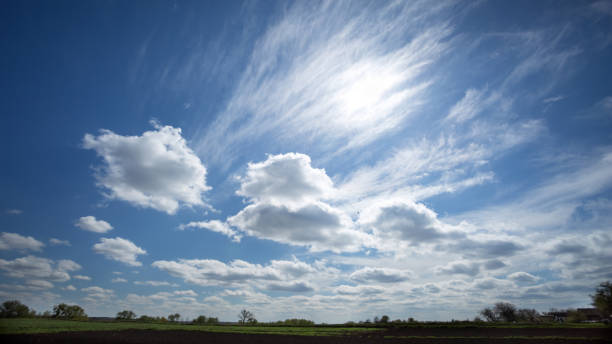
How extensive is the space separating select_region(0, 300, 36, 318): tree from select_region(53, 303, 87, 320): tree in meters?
16.9

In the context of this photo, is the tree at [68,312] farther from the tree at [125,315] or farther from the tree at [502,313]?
the tree at [502,313]

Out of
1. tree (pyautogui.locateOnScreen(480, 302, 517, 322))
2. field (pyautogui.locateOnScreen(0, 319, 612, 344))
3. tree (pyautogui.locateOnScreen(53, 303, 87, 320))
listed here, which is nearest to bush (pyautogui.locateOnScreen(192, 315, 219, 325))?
tree (pyautogui.locateOnScreen(53, 303, 87, 320))

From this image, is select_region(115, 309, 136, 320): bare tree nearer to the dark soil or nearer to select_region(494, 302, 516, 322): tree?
the dark soil

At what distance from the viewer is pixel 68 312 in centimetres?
12594

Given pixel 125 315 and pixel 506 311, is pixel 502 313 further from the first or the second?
pixel 125 315

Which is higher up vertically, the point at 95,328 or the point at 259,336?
the point at 95,328

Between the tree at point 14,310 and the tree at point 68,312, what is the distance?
665 inches

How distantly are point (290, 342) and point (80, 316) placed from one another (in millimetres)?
141220

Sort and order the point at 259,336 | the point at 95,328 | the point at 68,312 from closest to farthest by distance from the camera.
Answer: the point at 259,336 → the point at 95,328 → the point at 68,312

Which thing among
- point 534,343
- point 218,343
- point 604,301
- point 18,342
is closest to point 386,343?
point 534,343

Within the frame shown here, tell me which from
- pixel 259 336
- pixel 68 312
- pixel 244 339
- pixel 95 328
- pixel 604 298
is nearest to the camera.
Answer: pixel 244 339

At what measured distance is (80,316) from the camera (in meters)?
129

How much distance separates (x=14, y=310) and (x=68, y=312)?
2829 cm

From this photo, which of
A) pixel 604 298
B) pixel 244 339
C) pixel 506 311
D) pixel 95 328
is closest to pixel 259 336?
pixel 244 339
